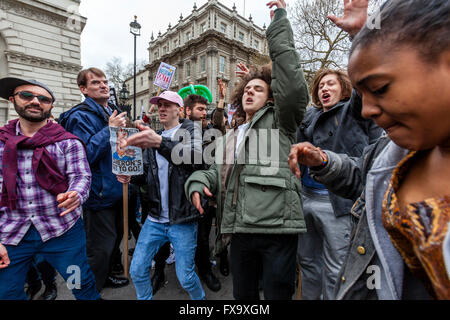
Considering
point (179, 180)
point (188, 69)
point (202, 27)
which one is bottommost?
point (179, 180)

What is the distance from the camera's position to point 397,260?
0.81 meters

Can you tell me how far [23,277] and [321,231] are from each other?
2.88 meters

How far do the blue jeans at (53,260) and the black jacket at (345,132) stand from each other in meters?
2.53

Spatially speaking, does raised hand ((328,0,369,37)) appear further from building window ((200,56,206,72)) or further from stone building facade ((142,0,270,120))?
building window ((200,56,206,72))

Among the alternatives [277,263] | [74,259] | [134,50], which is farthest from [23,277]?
[134,50]

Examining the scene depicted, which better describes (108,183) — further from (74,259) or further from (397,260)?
(397,260)

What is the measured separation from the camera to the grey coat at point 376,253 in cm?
81

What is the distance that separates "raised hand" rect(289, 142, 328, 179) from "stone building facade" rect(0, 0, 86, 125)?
58.2 feet

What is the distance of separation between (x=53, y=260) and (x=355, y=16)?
314 centimetres

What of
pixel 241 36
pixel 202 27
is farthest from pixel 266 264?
pixel 241 36

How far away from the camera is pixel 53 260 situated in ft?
6.55

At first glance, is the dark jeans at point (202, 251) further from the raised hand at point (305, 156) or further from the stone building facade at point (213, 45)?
the stone building facade at point (213, 45)

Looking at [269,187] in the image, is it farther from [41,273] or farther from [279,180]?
[41,273]
